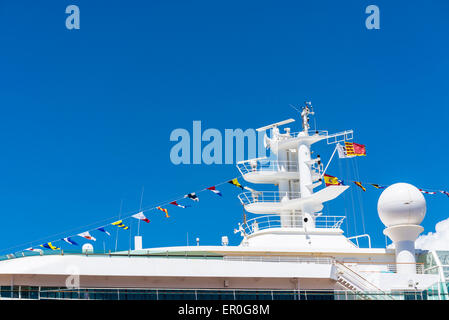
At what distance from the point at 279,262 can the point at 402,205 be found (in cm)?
879

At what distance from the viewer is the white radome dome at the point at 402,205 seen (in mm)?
38344

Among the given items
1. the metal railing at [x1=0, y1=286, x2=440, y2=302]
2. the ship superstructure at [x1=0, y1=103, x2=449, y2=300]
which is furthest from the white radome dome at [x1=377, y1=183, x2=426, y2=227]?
the metal railing at [x1=0, y1=286, x2=440, y2=302]

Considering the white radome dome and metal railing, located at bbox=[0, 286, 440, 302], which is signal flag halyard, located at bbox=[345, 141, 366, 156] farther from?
metal railing, located at bbox=[0, 286, 440, 302]

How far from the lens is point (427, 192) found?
42406 millimetres

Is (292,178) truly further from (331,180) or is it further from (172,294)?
(172,294)

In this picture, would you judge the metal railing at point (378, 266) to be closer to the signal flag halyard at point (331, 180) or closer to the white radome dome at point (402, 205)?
the white radome dome at point (402, 205)

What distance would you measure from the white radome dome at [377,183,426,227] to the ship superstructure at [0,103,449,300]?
6 centimetres

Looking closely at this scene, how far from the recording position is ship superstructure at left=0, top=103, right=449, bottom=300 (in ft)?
99.8

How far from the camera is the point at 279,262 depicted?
3428 centimetres

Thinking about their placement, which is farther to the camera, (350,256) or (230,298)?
(350,256)

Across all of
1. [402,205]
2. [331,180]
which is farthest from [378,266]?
[331,180]

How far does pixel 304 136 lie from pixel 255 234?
757 cm
